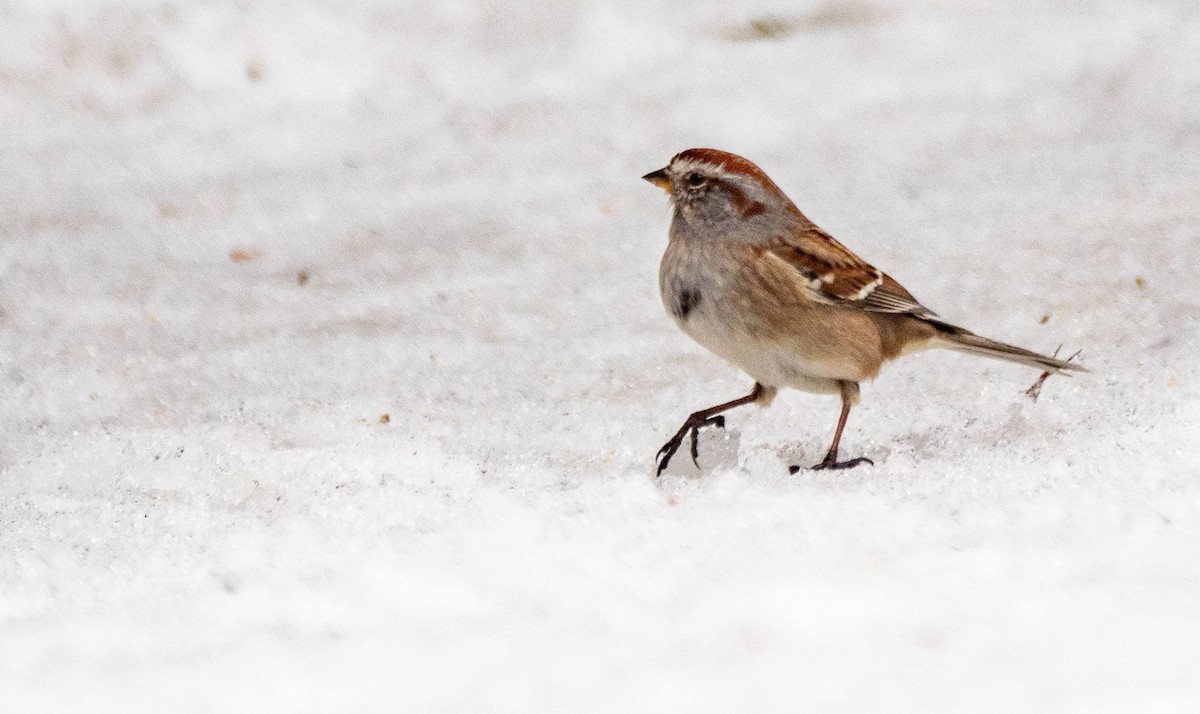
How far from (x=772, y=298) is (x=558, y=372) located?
1.20m

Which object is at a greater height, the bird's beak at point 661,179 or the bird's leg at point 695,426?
the bird's beak at point 661,179

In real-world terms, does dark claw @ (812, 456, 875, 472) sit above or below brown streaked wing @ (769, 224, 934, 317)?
below

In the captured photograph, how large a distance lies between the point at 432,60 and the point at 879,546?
3667 mm

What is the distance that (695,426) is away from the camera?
4266mm

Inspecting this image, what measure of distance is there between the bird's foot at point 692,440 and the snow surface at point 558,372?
0.16 ft

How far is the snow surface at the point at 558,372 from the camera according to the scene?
320 centimetres

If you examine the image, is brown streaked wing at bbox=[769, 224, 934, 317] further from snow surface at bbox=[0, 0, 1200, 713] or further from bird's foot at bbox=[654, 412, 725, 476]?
bird's foot at bbox=[654, 412, 725, 476]

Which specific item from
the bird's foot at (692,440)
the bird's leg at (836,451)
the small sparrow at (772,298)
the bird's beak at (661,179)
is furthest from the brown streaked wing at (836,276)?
the bird's foot at (692,440)

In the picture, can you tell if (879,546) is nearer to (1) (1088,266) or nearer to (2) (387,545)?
(2) (387,545)

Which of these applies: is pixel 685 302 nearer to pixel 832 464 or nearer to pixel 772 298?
pixel 772 298

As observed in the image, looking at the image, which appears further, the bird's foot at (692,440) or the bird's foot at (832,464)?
the bird's foot at (692,440)

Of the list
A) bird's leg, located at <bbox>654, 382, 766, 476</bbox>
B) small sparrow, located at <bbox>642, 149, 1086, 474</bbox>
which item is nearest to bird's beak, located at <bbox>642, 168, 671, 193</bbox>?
small sparrow, located at <bbox>642, 149, 1086, 474</bbox>

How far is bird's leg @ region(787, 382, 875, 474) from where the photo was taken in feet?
13.3

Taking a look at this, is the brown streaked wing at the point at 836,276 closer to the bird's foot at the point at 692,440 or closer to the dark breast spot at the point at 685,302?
the dark breast spot at the point at 685,302
